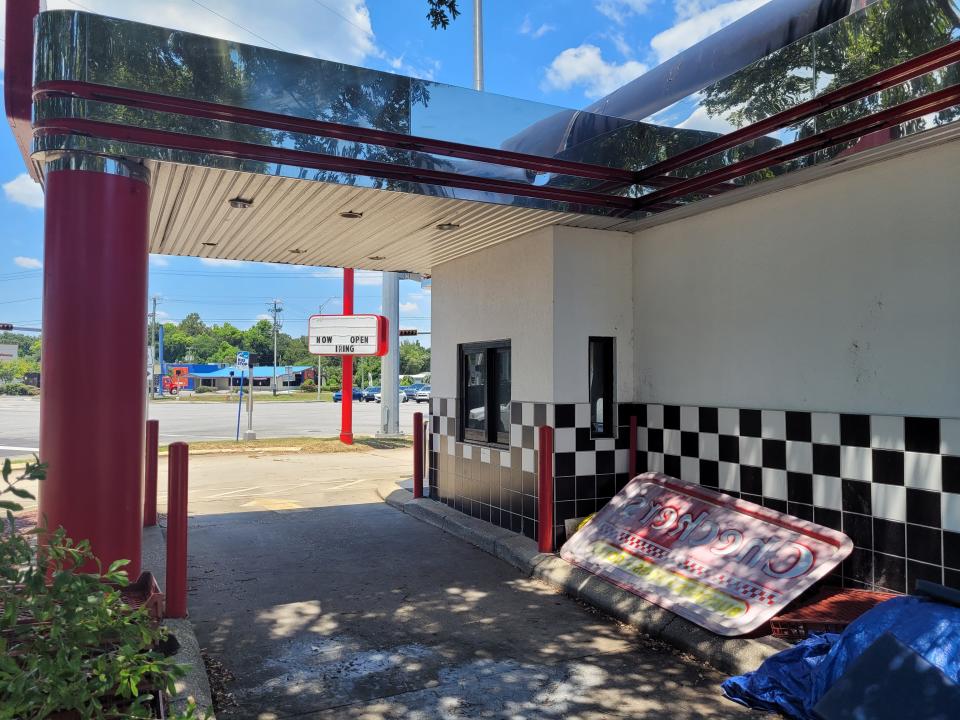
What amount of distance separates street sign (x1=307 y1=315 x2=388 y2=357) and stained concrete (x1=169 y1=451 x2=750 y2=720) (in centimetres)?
903

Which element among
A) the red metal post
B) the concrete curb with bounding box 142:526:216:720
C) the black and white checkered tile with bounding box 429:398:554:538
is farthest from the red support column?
the red metal post

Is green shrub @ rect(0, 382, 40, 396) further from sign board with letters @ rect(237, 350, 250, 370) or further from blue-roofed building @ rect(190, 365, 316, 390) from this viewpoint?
sign board with letters @ rect(237, 350, 250, 370)

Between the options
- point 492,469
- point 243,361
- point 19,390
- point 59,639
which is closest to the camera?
point 59,639

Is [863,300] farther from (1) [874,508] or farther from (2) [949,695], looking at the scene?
(2) [949,695]

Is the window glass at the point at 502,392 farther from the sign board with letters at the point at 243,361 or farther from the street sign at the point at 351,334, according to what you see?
the sign board with letters at the point at 243,361

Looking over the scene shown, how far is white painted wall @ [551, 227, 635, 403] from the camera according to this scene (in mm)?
6336

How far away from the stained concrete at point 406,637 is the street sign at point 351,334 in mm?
9027

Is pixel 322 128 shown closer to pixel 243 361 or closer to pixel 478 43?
pixel 478 43

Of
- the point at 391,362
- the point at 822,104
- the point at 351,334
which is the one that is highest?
the point at 822,104

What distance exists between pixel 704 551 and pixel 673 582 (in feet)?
1.13

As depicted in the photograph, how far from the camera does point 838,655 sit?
3.26 metres

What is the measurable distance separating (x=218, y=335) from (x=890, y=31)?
11261cm

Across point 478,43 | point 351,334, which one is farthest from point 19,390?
point 478,43

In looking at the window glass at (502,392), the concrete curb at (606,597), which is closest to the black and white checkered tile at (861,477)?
the concrete curb at (606,597)
